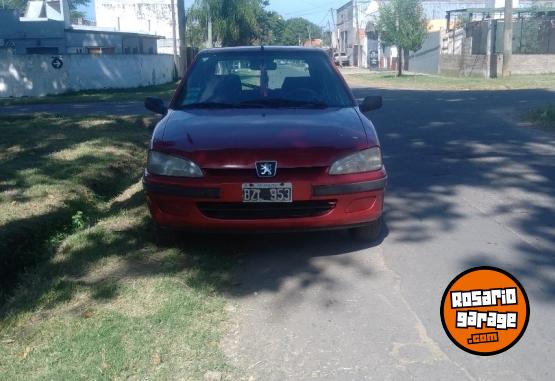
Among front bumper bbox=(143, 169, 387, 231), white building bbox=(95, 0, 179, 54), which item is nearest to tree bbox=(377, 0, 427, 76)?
white building bbox=(95, 0, 179, 54)

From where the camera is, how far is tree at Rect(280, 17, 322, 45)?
108062 millimetres

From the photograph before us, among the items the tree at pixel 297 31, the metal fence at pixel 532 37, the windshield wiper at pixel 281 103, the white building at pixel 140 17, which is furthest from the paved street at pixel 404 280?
the tree at pixel 297 31

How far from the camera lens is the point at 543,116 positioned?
42.4 feet

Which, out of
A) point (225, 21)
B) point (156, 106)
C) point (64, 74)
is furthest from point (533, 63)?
point (156, 106)

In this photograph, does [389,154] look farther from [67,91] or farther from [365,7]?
[365,7]

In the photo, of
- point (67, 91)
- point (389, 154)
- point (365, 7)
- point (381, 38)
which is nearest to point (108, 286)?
point (389, 154)

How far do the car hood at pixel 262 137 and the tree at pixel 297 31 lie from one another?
95.8m

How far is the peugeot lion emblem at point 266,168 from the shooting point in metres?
4.74

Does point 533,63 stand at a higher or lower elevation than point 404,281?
higher

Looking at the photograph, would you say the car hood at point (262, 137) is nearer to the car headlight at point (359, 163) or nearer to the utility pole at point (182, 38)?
the car headlight at point (359, 163)

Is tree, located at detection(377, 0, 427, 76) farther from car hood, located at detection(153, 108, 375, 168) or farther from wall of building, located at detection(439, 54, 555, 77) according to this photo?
car hood, located at detection(153, 108, 375, 168)

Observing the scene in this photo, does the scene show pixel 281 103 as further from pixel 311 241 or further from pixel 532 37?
pixel 532 37

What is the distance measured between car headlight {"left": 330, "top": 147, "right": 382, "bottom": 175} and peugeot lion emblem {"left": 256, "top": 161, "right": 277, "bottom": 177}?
16.8 inches

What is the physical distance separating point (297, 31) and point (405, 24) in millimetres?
78586
